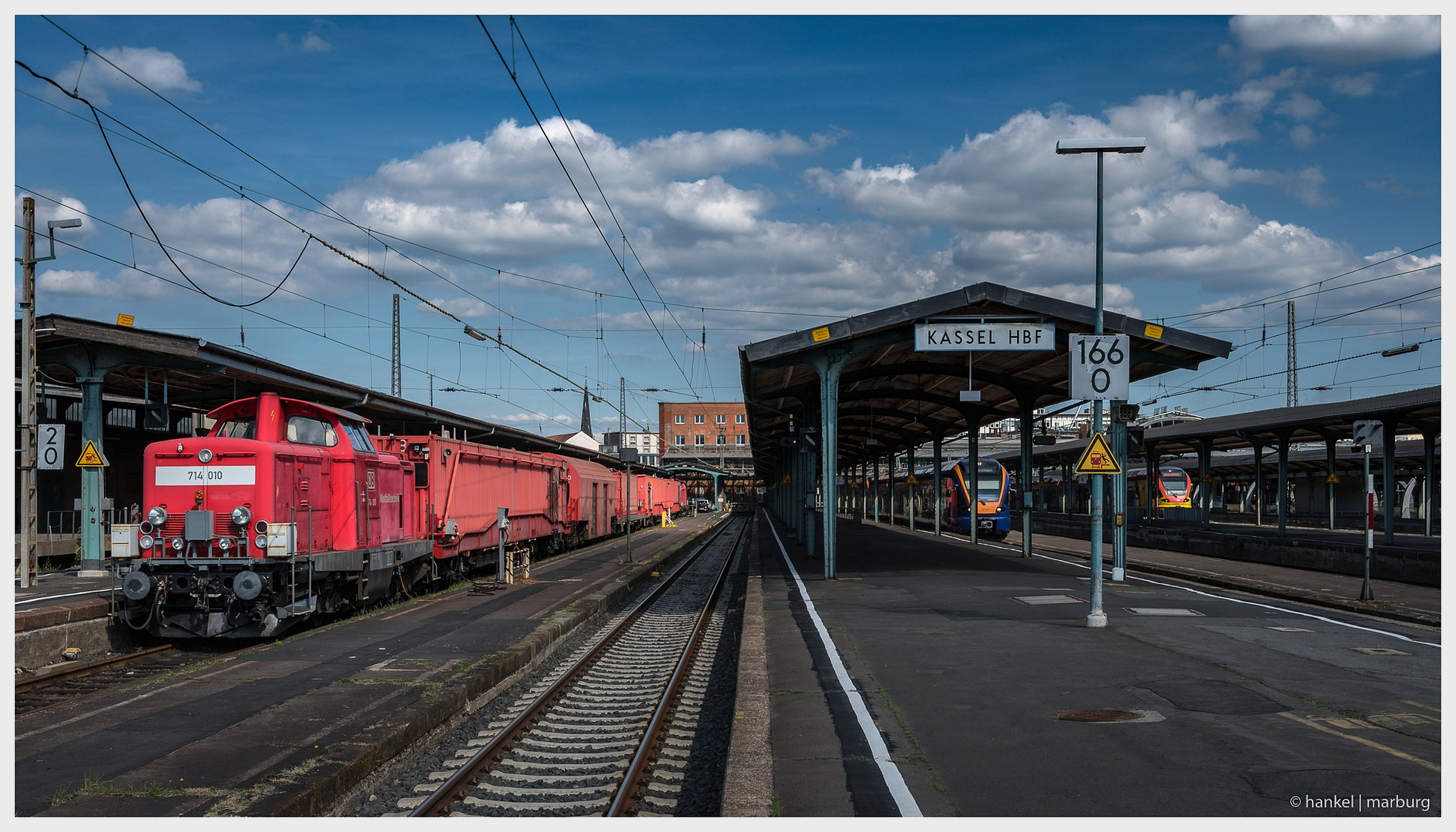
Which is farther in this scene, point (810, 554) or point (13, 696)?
point (810, 554)

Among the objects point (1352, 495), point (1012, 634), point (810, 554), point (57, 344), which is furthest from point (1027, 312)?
point (1352, 495)

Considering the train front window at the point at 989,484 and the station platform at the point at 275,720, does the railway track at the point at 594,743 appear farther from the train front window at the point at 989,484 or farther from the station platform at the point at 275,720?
the train front window at the point at 989,484

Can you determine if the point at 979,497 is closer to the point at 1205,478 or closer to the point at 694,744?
the point at 1205,478

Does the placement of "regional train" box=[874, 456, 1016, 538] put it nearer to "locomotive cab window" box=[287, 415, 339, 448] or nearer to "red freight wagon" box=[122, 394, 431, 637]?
"locomotive cab window" box=[287, 415, 339, 448]

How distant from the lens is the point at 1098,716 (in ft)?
28.4

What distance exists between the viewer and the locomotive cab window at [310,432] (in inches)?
599

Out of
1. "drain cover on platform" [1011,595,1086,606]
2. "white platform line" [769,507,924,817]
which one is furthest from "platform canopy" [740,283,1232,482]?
"white platform line" [769,507,924,817]

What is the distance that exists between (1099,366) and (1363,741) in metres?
8.72

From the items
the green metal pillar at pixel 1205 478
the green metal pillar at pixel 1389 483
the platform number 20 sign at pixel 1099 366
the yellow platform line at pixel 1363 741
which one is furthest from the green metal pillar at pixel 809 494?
the yellow platform line at pixel 1363 741

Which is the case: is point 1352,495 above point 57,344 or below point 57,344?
below

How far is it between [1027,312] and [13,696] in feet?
63.0

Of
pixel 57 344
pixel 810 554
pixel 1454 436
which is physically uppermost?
pixel 57 344

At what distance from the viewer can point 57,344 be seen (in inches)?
901
